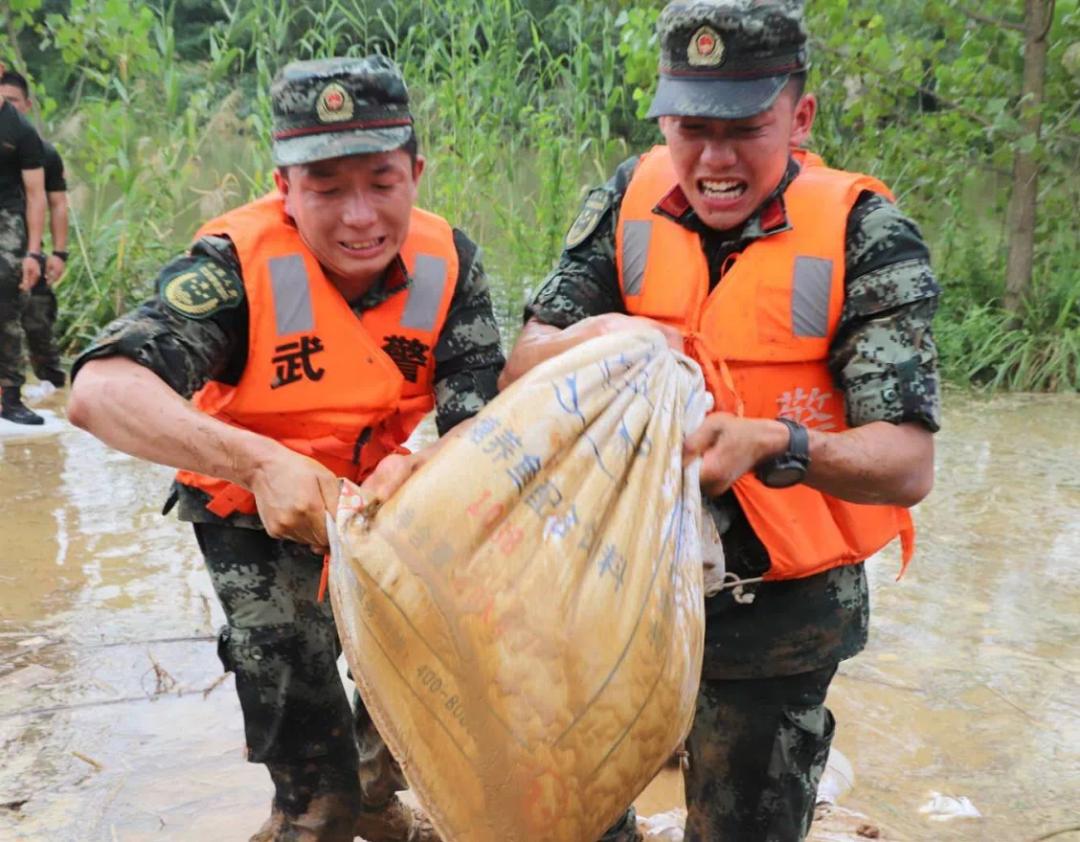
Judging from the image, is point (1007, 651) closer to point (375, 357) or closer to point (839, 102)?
point (375, 357)

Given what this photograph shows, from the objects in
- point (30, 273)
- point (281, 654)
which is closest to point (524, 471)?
point (281, 654)

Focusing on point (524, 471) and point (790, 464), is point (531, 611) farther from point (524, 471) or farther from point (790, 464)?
point (790, 464)

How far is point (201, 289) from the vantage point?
2555 mm

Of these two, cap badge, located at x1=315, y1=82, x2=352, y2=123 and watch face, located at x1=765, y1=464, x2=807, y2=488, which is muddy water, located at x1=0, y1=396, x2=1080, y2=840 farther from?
cap badge, located at x1=315, y1=82, x2=352, y2=123

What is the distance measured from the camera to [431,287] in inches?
110

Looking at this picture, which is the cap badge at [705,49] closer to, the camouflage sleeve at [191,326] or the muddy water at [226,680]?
the camouflage sleeve at [191,326]

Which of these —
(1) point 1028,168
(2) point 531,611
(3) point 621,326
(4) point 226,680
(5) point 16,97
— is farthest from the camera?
(1) point 1028,168

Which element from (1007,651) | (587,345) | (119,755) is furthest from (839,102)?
(587,345)

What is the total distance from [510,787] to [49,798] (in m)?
2.12

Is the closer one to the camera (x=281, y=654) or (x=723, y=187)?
(x=723, y=187)

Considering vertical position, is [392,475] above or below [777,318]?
below

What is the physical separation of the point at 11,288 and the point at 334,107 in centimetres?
594

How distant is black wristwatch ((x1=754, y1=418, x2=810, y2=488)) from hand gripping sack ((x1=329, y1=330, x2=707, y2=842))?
0.64 feet

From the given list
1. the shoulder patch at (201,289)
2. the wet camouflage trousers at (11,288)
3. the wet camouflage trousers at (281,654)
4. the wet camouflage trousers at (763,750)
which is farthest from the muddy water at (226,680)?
the shoulder patch at (201,289)
